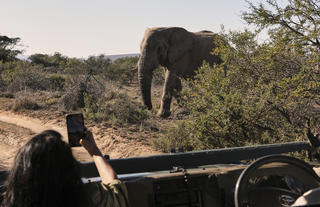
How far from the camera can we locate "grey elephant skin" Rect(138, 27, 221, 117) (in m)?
13.3

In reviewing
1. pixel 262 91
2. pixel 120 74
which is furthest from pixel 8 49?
pixel 262 91

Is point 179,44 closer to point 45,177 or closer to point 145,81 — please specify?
point 145,81

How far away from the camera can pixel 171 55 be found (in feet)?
44.3

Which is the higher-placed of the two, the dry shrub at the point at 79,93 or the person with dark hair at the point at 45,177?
the person with dark hair at the point at 45,177

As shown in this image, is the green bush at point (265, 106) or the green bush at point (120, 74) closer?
the green bush at point (265, 106)

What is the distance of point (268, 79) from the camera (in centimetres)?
752

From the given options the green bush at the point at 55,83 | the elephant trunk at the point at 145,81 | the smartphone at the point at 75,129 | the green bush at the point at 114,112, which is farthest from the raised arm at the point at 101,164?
the green bush at the point at 55,83

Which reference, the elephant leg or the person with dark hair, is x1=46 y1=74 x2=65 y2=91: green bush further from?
the person with dark hair

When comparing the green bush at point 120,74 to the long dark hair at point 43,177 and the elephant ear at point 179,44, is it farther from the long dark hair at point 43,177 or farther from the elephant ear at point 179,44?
the long dark hair at point 43,177

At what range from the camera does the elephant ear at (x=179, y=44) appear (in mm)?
13531

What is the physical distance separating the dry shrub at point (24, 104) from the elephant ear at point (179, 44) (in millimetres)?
4993

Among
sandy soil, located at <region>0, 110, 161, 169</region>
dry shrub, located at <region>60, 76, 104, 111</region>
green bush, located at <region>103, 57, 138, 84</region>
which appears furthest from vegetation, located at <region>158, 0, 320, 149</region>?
green bush, located at <region>103, 57, 138, 84</region>

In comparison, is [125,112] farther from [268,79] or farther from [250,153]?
[250,153]

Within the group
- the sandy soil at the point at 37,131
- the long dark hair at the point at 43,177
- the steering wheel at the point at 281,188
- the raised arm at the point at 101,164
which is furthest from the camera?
the sandy soil at the point at 37,131
